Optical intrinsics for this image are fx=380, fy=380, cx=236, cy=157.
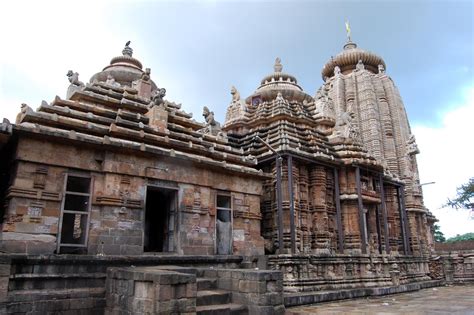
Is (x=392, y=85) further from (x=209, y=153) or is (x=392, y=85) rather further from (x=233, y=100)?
(x=209, y=153)

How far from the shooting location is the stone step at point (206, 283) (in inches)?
366

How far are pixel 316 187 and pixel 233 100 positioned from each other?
7608mm

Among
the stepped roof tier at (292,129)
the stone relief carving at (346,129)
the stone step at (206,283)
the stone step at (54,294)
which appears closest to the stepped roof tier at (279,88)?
the stepped roof tier at (292,129)

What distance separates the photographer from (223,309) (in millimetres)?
8227

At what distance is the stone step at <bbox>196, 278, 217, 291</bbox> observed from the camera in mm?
9298

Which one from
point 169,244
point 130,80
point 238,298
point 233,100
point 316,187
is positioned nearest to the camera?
point 238,298

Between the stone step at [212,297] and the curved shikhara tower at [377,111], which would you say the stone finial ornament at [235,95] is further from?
the stone step at [212,297]

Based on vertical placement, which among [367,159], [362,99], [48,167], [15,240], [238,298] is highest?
[362,99]

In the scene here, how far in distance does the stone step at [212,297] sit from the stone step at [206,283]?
0.35m

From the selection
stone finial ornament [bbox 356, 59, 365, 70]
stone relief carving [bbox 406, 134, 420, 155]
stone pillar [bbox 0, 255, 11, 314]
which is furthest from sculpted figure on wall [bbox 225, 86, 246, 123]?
stone finial ornament [bbox 356, 59, 365, 70]

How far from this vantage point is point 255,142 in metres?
19.1

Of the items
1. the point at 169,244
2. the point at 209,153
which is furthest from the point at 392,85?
the point at 169,244

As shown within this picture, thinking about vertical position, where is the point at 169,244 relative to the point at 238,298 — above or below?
above

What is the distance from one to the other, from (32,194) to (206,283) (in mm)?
4814
